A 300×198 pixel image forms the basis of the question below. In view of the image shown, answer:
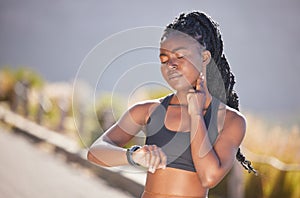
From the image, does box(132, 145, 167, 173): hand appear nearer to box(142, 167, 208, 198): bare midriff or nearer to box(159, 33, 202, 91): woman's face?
box(142, 167, 208, 198): bare midriff

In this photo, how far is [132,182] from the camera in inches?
325

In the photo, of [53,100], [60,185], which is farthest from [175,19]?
[53,100]

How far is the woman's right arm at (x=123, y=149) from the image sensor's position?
2037 mm

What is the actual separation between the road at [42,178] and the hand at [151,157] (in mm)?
5893

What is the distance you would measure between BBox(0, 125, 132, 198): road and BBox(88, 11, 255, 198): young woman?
5.72 meters

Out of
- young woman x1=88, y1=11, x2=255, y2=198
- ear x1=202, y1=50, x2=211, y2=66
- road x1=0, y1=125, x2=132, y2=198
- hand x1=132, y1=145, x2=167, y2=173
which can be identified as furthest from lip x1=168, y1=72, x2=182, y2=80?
road x1=0, y1=125, x2=132, y2=198

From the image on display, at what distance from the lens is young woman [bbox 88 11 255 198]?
A: 203 centimetres

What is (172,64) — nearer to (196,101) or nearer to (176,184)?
(196,101)

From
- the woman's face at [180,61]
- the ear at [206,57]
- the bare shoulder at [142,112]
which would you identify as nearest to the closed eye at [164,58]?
the woman's face at [180,61]

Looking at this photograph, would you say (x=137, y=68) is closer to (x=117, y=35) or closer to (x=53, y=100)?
(x=117, y=35)

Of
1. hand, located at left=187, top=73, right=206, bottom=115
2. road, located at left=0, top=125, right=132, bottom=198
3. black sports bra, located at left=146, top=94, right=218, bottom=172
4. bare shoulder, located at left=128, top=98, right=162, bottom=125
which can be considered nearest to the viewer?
hand, located at left=187, top=73, right=206, bottom=115

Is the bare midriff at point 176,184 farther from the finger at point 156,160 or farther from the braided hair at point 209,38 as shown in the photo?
the braided hair at point 209,38

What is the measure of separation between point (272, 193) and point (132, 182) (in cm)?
205

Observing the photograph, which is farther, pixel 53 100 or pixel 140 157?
pixel 53 100
